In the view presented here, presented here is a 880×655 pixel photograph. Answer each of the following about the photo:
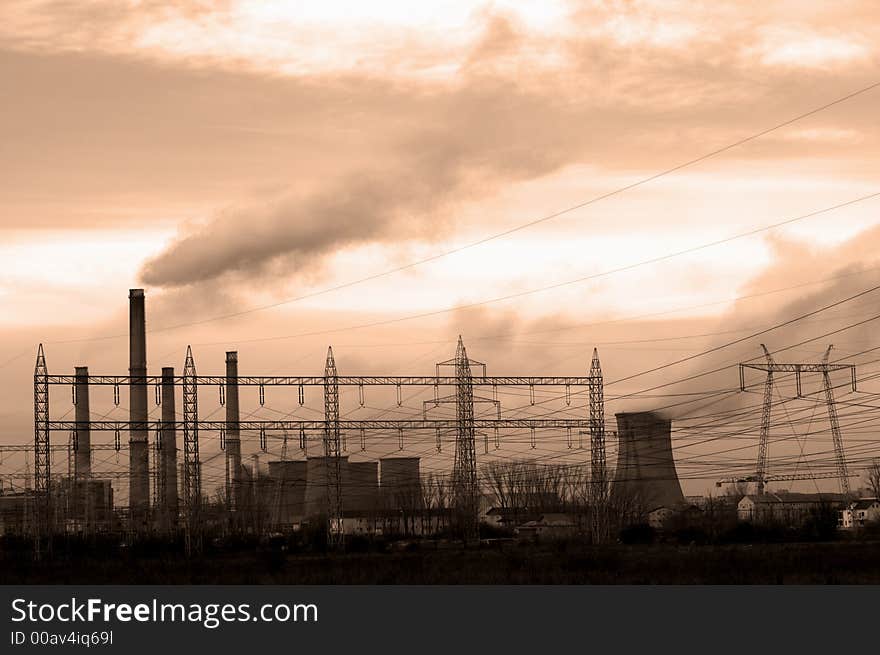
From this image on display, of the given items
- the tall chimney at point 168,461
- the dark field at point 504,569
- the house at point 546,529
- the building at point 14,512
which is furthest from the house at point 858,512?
the building at point 14,512

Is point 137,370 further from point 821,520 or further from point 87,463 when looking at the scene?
point 821,520

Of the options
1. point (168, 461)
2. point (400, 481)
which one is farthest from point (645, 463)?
point (168, 461)

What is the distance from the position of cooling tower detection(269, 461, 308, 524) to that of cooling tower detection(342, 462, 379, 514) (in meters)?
3.79

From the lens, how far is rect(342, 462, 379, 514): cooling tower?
94.4 meters

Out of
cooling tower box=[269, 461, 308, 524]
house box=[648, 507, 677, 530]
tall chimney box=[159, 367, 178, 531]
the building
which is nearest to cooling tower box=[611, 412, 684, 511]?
house box=[648, 507, 677, 530]

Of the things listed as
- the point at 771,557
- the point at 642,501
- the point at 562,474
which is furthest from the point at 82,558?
the point at 562,474

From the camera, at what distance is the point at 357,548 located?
2343 inches

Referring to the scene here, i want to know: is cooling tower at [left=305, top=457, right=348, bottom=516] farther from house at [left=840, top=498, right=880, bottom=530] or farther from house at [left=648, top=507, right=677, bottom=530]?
house at [left=840, top=498, right=880, bottom=530]

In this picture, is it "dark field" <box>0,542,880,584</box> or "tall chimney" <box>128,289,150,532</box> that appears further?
"tall chimney" <box>128,289,150,532</box>

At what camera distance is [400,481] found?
322 ft

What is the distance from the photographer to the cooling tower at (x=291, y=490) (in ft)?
321

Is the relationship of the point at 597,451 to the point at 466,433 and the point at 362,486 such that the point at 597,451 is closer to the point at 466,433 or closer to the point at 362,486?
the point at 466,433

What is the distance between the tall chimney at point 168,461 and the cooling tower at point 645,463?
933 inches

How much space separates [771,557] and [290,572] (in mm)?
14593
